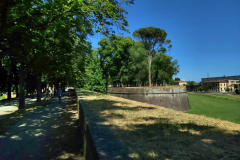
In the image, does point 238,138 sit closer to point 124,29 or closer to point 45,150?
point 45,150

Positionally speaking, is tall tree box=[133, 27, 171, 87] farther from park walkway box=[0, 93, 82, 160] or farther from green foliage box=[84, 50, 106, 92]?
park walkway box=[0, 93, 82, 160]

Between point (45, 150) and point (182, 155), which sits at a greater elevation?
point (182, 155)

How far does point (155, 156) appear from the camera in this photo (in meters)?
2.48

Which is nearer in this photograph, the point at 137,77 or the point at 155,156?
the point at 155,156

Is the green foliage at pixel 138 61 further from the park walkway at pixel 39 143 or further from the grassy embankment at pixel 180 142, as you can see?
the grassy embankment at pixel 180 142

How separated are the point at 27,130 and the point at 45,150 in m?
2.71

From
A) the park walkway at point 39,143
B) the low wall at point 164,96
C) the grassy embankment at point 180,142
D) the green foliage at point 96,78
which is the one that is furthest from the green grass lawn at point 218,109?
the green foliage at point 96,78

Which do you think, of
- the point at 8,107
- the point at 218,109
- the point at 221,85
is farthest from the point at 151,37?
the point at 221,85

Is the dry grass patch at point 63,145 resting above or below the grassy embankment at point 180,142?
below

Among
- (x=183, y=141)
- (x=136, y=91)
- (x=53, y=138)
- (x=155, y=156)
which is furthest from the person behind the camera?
(x=136, y=91)

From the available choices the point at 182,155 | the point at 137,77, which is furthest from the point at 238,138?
the point at 137,77

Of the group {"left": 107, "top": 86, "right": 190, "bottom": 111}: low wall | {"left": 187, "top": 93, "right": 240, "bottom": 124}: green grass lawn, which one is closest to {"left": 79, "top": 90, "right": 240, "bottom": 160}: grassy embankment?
{"left": 187, "top": 93, "right": 240, "bottom": 124}: green grass lawn

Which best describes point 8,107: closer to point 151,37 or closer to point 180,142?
point 180,142

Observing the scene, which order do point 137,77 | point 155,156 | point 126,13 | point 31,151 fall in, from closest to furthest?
point 155,156 → point 31,151 → point 126,13 → point 137,77
